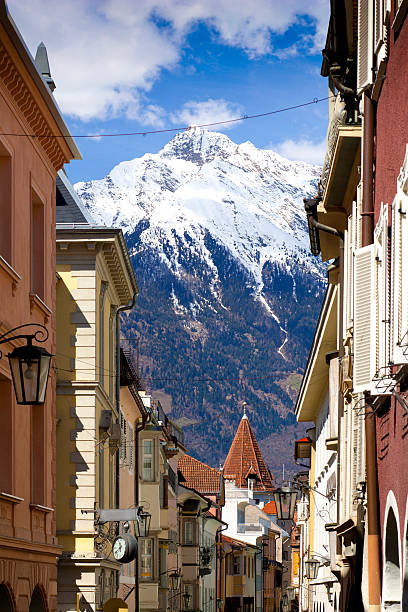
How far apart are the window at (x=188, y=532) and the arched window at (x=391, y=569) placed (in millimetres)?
62241

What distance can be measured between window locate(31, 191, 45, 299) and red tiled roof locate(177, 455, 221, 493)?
7348 centimetres

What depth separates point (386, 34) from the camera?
13023mm

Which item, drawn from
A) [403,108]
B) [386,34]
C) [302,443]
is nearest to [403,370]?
[403,108]

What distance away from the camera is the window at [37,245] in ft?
67.6

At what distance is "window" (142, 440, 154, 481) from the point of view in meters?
49.7

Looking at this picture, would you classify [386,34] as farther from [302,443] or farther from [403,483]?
[302,443]

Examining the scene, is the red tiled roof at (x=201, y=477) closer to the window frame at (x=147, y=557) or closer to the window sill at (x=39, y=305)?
the window frame at (x=147, y=557)

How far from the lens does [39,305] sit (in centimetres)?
1988

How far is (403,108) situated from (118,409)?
2801 centimetres

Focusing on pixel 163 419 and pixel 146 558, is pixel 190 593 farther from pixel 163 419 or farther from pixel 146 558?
pixel 146 558

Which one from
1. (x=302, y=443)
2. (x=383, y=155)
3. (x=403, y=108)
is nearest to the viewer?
(x=403, y=108)

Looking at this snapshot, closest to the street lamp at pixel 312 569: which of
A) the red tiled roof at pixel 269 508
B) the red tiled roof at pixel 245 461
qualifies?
the red tiled roof at pixel 269 508

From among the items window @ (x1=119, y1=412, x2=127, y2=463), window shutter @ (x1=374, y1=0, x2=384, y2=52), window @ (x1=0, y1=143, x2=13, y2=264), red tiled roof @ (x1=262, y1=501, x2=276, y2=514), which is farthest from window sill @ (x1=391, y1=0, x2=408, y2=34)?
red tiled roof @ (x1=262, y1=501, x2=276, y2=514)

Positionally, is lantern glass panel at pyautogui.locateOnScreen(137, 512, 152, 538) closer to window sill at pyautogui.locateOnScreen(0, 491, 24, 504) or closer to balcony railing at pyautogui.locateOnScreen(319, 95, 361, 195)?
window sill at pyautogui.locateOnScreen(0, 491, 24, 504)
